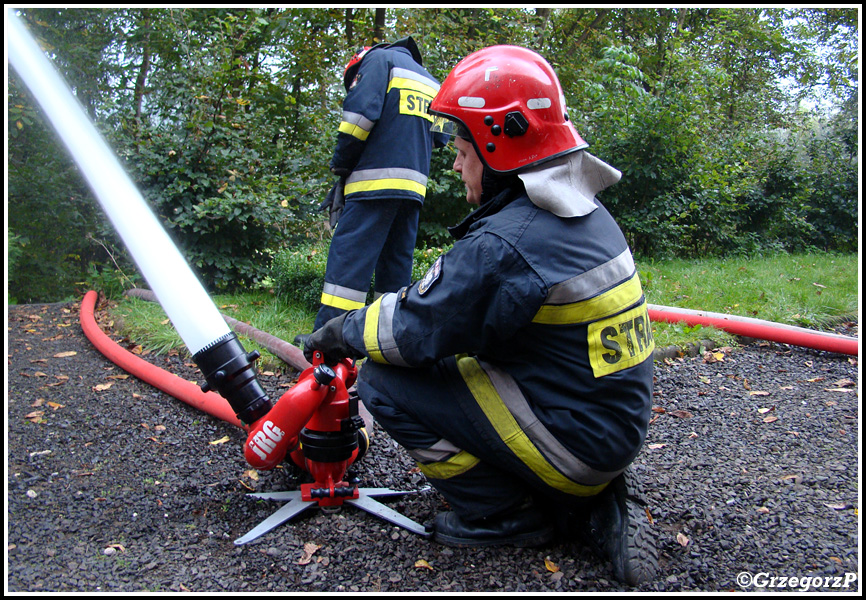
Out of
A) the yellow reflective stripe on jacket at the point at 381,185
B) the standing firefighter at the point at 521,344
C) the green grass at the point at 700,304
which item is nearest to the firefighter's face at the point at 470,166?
the standing firefighter at the point at 521,344

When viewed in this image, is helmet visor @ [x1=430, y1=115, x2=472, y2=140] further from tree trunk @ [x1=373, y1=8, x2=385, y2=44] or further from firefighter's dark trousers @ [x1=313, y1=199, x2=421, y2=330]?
tree trunk @ [x1=373, y1=8, x2=385, y2=44]

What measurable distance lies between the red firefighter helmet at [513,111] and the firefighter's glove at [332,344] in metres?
0.75

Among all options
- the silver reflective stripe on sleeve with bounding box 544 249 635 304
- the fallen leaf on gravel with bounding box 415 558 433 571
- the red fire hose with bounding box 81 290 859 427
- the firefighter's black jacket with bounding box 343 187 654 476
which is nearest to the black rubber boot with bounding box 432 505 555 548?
the fallen leaf on gravel with bounding box 415 558 433 571

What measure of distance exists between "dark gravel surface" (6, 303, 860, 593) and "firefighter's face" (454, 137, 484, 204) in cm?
125

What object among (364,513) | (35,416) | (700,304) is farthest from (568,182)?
(700,304)

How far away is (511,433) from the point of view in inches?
74.6

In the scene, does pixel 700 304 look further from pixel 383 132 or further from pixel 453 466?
pixel 453 466

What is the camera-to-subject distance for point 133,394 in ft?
11.9

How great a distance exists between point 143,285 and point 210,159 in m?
1.61

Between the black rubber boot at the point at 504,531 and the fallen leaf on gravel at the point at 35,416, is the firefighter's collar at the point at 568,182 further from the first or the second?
the fallen leaf on gravel at the point at 35,416

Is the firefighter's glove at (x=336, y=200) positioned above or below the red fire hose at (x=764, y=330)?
above

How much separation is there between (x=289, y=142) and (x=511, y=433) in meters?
7.79

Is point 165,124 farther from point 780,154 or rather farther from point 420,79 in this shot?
point 780,154

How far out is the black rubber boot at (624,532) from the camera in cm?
187
